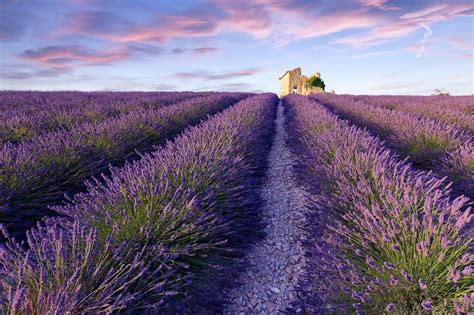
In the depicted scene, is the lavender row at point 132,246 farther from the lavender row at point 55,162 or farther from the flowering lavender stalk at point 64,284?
the lavender row at point 55,162

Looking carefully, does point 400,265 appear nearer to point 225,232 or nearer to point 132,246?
point 225,232

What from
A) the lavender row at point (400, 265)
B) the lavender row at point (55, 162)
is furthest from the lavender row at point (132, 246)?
the lavender row at point (400, 265)

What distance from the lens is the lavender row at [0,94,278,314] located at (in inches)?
56.7

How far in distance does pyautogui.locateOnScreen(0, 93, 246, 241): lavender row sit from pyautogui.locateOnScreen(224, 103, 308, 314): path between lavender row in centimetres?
162

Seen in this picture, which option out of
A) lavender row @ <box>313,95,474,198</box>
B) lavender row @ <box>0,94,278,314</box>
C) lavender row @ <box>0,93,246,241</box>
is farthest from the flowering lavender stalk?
lavender row @ <box>313,95,474,198</box>

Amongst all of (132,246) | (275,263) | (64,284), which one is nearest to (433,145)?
(275,263)

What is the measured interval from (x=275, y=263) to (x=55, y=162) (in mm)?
2685

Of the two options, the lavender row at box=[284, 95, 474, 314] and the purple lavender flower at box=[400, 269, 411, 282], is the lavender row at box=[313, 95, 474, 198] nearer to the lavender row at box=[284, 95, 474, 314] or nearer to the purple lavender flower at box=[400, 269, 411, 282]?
the lavender row at box=[284, 95, 474, 314]

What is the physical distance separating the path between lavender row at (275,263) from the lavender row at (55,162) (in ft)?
5.32

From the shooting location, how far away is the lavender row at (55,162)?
2.97 meters

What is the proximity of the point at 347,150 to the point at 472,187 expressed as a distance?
170cm

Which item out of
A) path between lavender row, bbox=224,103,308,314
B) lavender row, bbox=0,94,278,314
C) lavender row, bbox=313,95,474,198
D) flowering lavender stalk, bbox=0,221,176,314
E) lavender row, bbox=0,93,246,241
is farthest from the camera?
lavender row, bbox=313,95,474,198

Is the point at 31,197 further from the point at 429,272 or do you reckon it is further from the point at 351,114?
the point at 351,114

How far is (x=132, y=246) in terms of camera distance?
75.9 inches
